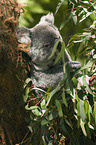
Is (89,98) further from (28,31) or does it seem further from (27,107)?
(28,31)

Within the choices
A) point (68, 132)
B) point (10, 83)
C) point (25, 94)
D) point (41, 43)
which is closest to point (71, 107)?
point (68, 132)

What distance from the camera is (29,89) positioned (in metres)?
1.24

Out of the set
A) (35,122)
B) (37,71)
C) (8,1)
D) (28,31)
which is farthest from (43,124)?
(8,1)

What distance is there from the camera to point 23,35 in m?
1.23

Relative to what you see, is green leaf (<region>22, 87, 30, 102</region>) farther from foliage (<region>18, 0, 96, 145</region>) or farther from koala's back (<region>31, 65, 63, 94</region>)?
koala's back (<region>31, 65, 63, 94</region>)

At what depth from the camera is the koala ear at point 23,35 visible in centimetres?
120

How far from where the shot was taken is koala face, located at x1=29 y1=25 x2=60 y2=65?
4.34 feet

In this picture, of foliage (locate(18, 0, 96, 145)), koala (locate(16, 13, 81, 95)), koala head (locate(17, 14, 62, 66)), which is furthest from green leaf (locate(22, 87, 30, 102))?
koala head (locate(17, 14, 62, 66))

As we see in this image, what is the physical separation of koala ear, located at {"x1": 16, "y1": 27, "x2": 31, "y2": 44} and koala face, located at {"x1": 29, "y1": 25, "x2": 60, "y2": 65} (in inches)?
2.7

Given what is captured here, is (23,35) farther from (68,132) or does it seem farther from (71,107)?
(68,132)

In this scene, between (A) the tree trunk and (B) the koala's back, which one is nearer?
(A) the tree trunk

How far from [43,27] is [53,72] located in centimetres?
35

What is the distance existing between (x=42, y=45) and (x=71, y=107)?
50 centimetres

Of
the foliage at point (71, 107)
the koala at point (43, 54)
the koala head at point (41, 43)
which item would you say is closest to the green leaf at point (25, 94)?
the foliage at point (71, 107)
